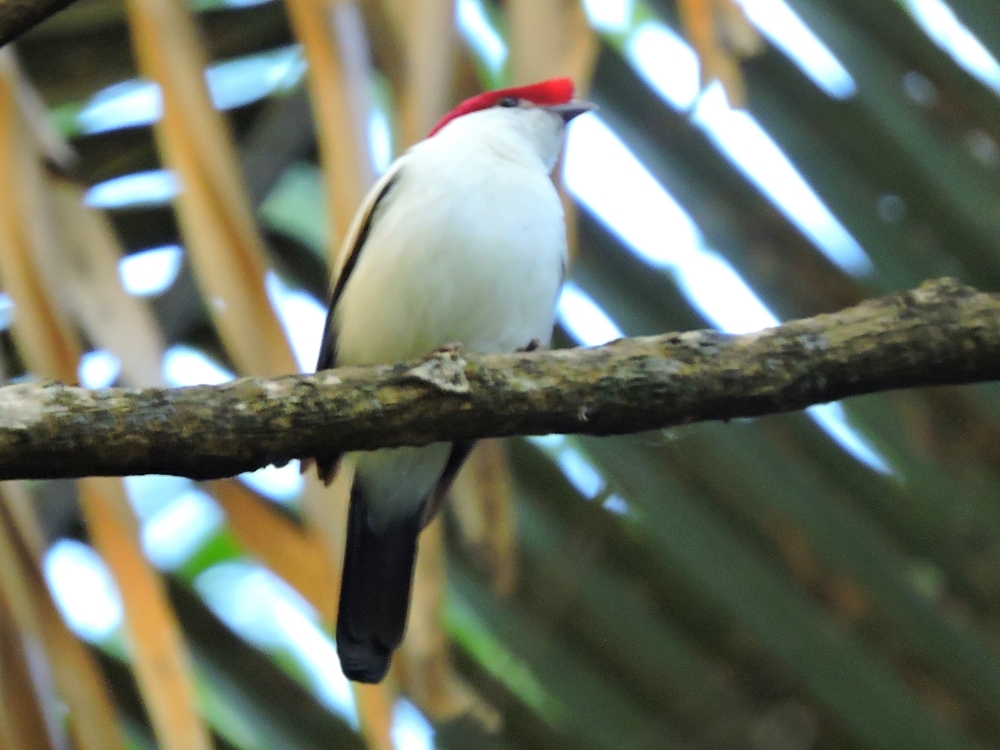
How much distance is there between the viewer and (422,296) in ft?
7.25

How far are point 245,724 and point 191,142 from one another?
1356 millimetres

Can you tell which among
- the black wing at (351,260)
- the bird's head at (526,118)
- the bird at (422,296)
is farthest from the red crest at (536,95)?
the black wing at (351,260)

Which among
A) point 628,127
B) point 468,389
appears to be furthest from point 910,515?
point 468,389

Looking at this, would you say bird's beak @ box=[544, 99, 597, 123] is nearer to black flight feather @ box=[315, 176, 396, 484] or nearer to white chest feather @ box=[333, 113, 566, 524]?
white chest feather @ box=[333, 113, 566, 524]

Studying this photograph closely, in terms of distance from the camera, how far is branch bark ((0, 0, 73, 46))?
5.00 feet

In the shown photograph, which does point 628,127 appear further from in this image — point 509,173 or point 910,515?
point 910,515

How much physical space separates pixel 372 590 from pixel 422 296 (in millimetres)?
610

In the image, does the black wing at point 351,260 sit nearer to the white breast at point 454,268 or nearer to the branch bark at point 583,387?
the white breast at point 454,268

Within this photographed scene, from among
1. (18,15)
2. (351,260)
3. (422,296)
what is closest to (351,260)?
(351,260)

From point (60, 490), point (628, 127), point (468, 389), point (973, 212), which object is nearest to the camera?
point (468, 389)

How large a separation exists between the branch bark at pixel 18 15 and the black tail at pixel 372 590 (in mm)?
1134

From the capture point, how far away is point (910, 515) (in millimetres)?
2451

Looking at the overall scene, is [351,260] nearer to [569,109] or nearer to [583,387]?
[569,109]

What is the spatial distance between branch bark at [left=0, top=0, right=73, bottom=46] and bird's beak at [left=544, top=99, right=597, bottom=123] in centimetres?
122
